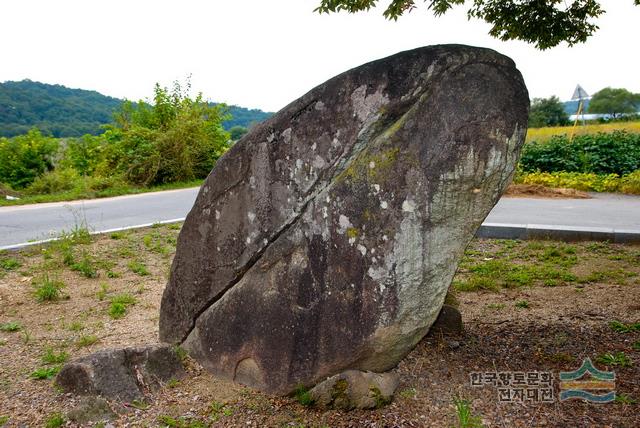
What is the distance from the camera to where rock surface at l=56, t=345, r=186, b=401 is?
3.57 m

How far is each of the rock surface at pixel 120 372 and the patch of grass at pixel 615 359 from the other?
115 inches

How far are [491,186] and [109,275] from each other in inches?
202

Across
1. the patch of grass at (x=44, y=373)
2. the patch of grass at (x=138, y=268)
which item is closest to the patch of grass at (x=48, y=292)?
the patch of grass at (x=138, y=268)

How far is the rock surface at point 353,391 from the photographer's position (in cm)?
324

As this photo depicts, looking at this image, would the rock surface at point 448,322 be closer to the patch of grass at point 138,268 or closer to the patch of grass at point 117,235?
the patch of grass at point 138,268

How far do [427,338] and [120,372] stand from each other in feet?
7.24

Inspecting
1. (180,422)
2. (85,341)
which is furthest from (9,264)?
(180,422)

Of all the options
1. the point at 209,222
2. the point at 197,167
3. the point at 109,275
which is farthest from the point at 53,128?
the point at 209,222

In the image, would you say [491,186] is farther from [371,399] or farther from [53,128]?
[53,128]

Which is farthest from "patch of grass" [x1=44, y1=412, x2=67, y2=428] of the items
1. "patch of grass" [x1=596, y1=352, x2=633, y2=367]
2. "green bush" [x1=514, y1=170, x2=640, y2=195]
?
"green bush" [x1=514, y1=170, x2=640, y2=195]

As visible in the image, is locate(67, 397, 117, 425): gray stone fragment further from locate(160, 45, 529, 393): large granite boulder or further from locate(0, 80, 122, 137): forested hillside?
locate(0, 80, 122, 137): forested hillside

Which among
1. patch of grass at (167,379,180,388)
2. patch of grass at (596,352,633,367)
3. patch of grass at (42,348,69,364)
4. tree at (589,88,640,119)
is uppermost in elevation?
tree at (589,88,640,119)

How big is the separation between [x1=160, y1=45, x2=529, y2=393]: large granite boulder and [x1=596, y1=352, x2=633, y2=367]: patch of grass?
1361mm

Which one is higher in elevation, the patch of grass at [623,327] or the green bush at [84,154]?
the green bush at [84,154]
